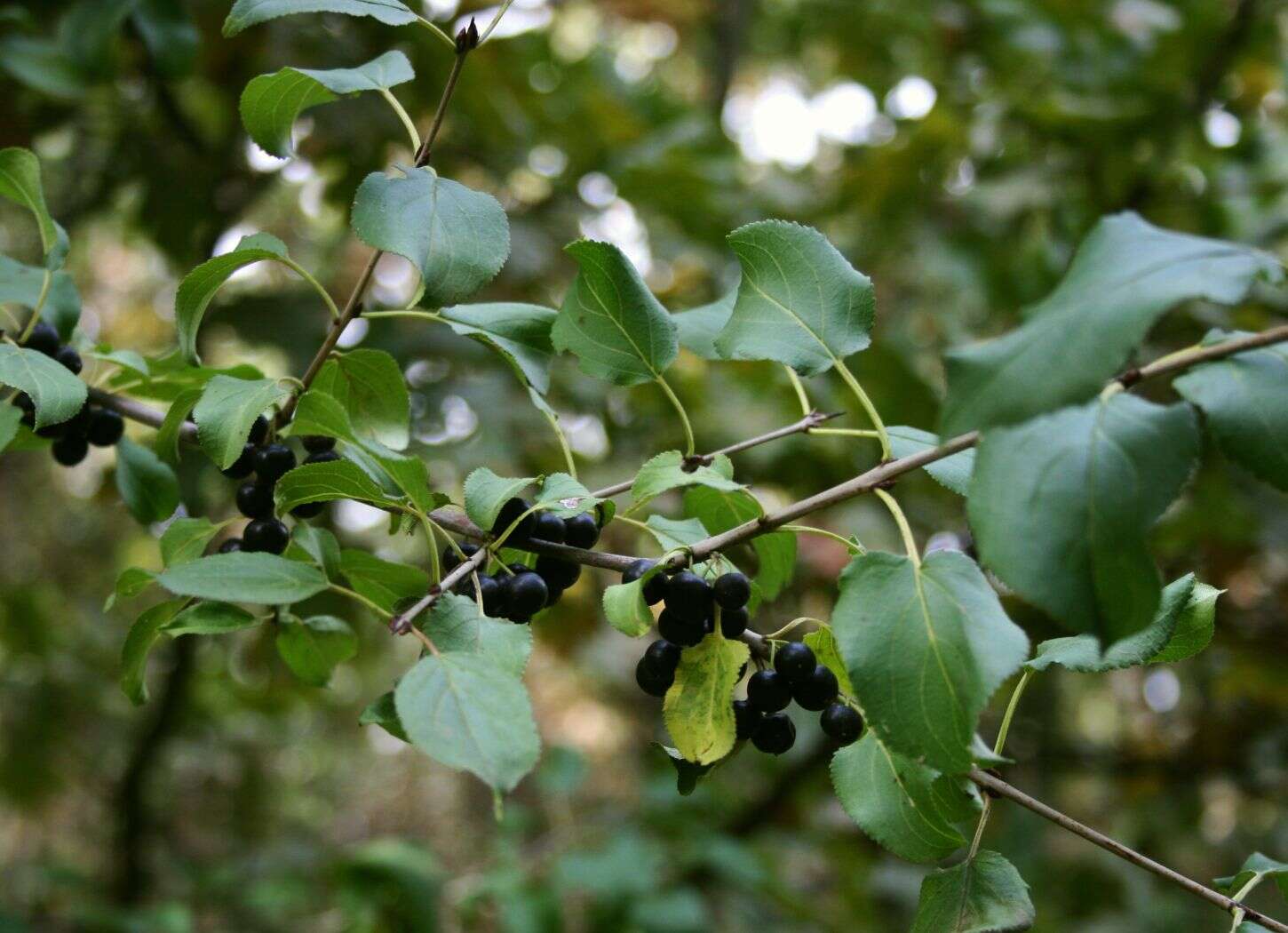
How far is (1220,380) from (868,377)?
1629 millimetres

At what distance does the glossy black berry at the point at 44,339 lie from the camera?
33.7 inches

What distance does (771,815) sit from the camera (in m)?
2.67

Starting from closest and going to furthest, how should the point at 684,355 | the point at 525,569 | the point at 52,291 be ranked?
1. the point at 525,569
2. the point at 52,291
3. the point at 684,355

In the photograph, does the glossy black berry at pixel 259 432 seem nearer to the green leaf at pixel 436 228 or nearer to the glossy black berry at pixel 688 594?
the green leaf at pixel 436 228

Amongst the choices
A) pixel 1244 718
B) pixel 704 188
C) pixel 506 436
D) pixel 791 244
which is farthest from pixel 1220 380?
pixel 1244 718

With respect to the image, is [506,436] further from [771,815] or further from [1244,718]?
[1244,718]

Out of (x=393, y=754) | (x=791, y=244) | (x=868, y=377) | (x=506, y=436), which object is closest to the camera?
(x=791, y=244)

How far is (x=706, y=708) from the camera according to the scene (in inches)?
24.7

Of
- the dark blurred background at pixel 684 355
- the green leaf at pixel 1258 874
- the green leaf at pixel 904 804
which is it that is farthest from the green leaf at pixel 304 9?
the dark blurred background at pixel 684 355

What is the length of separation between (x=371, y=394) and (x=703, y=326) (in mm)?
262

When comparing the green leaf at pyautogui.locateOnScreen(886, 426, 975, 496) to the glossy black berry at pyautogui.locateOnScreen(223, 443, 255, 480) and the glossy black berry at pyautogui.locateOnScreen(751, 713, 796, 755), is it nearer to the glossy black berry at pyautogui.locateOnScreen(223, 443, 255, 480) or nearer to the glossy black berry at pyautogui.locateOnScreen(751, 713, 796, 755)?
the glossy black berry at pyautogui.locateOnScreen(751, 713, 796, 755)

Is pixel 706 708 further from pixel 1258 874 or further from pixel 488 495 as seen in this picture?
pixel 1258 874

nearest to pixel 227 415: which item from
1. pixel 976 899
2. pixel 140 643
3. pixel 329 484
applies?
pixel 329 484

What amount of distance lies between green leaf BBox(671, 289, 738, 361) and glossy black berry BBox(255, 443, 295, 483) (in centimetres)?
30
